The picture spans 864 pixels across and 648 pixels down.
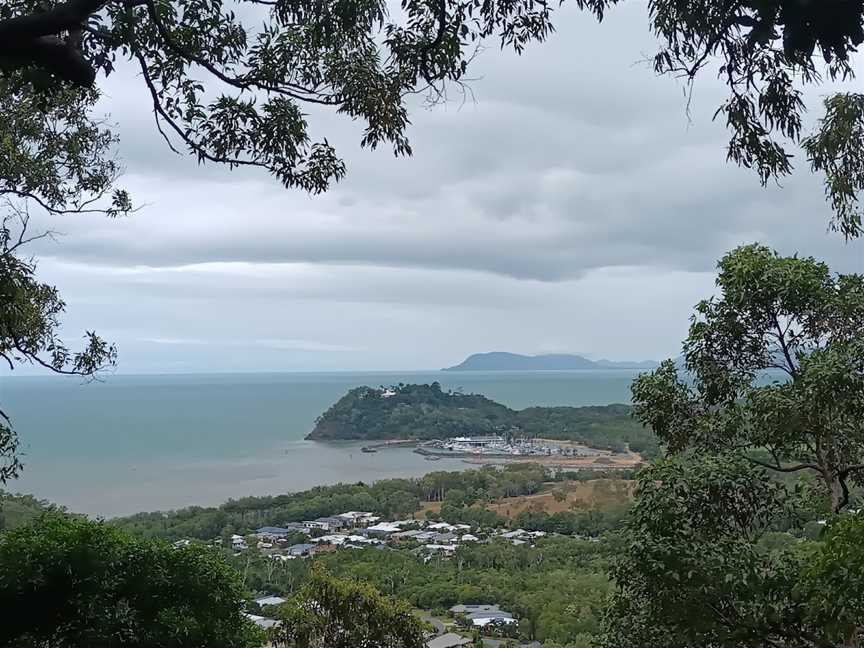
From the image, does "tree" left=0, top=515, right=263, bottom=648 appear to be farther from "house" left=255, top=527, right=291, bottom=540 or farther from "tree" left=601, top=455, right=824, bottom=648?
"house" left=255, top=527, right=291, bottom=540

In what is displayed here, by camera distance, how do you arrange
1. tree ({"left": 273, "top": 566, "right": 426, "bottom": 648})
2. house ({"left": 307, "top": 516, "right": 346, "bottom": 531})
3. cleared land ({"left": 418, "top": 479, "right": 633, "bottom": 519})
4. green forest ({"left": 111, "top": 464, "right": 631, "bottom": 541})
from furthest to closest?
cleared land ({"left": 418, "top": 479, "right": 633, "bottom": 519}) → house ({"left": 307, "top": 516, "right": 346, "bottom": 531}) → green forest ({"left": 111, "top": 464, "right": 631, "bottom": 541}) → tree ({"left": 273, "top": 566, "right": 426, "bottom": 648})

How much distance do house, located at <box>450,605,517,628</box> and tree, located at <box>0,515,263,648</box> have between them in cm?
600

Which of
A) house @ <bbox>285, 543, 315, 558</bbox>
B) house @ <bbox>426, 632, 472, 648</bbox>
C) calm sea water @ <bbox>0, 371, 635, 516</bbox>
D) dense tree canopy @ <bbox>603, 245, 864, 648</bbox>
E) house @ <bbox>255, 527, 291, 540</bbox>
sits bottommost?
calm sea water @ <bbox>0, 371, 635, 516</bbox>

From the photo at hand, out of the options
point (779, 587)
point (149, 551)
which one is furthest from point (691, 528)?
point (149, 551)

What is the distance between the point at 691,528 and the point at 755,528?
1.32 feet

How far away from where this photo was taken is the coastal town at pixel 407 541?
28.8 feet

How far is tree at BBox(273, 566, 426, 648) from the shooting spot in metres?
4.26

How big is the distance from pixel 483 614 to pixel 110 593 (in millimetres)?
7041

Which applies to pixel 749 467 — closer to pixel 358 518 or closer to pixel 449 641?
pixel 449 641

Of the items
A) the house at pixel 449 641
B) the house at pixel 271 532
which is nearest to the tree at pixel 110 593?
the house at pixel 449 641

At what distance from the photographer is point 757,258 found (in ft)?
10.5

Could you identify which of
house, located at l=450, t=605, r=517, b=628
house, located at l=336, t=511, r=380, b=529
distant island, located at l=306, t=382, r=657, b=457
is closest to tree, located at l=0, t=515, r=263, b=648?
house, located at l=450, t=605, r=517, b=628

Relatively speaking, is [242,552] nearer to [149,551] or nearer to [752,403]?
[149,551]

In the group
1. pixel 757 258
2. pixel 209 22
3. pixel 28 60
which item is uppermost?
pixel 209 22
